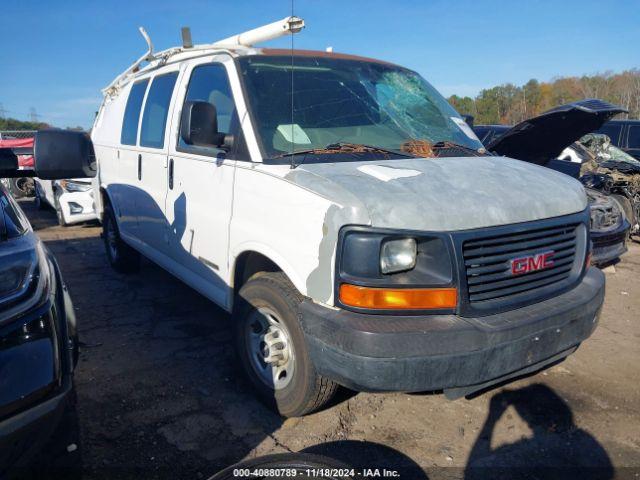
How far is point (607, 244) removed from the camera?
19.1 feet

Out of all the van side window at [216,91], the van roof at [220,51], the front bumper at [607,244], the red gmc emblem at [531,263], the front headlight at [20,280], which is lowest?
the front bumper at [607,244]

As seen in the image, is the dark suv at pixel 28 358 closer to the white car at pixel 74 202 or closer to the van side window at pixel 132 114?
the van side window at pixel 132 114

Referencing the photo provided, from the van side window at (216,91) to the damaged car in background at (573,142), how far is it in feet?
8.97

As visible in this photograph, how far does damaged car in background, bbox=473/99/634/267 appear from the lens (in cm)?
464

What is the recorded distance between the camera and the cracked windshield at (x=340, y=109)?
129 inches

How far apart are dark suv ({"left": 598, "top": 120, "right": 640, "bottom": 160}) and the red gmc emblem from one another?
10328 millimetres

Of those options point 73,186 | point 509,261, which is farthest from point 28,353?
point 73,186

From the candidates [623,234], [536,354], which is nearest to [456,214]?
[536,354]

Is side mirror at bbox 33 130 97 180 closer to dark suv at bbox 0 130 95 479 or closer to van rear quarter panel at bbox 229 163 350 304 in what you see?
dark suv at bbox 0 130 95 479

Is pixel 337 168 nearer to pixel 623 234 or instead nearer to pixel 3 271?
pixel 3 271

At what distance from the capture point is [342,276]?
7.88ft

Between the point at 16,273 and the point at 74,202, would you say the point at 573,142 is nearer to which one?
the point at 16,273

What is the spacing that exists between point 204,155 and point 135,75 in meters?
2.52

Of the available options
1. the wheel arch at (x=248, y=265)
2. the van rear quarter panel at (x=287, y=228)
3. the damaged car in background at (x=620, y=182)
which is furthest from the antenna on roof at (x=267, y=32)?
the damaged car in background at (x=620, y=182)
